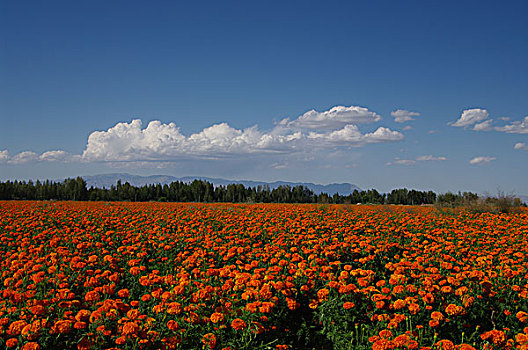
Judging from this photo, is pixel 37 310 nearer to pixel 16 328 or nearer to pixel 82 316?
pixel 16 328

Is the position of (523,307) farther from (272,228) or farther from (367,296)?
(272,228)

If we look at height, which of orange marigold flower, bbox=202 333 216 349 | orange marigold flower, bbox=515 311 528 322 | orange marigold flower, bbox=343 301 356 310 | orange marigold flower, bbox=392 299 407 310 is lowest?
orange marigold flower, bbox=202 333 216 349

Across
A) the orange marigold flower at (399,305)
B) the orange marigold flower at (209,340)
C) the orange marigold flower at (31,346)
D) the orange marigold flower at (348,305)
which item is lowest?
the orange marigold flower at (209,340)

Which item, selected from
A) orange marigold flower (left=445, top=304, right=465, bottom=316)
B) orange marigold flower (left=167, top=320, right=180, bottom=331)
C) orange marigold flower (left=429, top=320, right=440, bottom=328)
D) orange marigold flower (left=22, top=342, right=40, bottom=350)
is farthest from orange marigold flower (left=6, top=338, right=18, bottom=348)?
orange marigold flower (left=445, top=304, right=465, bottom=316)

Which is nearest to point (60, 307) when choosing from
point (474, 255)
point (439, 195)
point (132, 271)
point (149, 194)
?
point (132, 271)

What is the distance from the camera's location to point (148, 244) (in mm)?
7797

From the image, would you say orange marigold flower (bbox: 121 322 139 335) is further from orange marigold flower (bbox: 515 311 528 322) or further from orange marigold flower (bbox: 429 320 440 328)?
orange marigold flower (bbox: 515 311 528 322)

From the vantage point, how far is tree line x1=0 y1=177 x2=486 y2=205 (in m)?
63.5

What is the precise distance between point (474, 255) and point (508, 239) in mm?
1900

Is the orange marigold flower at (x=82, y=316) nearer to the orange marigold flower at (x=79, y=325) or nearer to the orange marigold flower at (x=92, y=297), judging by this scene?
the orange marigold flower at (x=79, y=325)

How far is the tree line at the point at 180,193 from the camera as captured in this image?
6353 centimetres

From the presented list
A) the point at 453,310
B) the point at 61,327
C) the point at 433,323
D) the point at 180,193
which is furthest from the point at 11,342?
the point at 180,193

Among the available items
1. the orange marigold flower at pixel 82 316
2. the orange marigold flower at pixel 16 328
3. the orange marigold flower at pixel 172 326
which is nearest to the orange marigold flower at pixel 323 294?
the orange marigold flower at pixel 172 326

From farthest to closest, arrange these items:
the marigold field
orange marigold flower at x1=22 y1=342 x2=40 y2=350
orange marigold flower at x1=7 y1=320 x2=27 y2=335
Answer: the marigold field < orange marigold flower at x1=7 y1=320 x2=27 y2=335 < orange marigold flower at x1=22 y1=342 x2=40 y2=350
